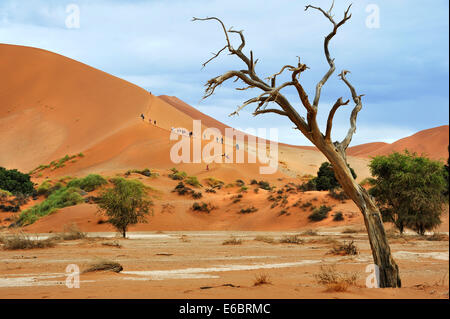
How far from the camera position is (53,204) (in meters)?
42.9

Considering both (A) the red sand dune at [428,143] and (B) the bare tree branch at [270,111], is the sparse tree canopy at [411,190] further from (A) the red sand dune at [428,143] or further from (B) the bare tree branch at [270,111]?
(A) the red sand dune at [428,143]

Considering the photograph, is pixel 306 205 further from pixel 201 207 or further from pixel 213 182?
pixel 213 182

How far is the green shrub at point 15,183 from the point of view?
51.6 metres

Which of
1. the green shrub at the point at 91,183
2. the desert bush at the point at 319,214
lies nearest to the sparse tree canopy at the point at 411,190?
the desert bush at the point at 319,214

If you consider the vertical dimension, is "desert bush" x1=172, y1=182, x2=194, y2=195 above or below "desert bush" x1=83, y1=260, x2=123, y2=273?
above

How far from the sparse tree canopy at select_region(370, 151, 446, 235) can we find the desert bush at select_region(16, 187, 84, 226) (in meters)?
25.0

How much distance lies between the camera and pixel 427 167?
27.6 meters

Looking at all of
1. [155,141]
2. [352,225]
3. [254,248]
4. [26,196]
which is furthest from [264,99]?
[155,141]

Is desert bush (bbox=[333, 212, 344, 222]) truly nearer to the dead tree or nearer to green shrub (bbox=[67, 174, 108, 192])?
green shrub (bbox=[67, 174, 108, 192])

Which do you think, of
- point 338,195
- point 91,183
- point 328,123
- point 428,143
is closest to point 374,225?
point 328,123

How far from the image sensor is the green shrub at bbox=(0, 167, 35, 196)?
5159 cm

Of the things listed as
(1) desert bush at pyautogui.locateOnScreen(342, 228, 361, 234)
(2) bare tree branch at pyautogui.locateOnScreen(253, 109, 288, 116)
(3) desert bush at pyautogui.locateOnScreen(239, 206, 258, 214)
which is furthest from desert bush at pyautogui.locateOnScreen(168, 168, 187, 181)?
(2) bare tree branch at pyautogui.locateOnScreen(253, 109, 288, 116)
